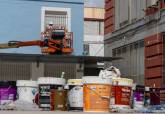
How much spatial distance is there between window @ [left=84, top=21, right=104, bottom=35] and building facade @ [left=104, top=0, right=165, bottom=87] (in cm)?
2275

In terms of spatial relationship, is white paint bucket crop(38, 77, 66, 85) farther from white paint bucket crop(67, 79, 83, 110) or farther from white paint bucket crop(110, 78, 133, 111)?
white paint bucket crop(110, 78, 133, 111)

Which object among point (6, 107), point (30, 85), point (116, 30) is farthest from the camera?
point (116, 30)

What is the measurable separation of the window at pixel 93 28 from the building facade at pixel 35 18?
20.5 m

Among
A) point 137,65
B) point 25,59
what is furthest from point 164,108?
point 25,59

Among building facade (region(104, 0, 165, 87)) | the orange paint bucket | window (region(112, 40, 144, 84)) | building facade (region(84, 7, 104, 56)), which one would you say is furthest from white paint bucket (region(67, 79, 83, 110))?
building facade (region(84, 7, 104, 56))

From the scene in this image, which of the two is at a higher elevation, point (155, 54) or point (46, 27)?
point (46, 27)

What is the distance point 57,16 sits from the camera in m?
17.9

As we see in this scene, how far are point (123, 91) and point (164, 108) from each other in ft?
0.87

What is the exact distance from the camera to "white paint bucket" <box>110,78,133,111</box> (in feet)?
8.81

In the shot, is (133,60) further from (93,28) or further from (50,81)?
(93,28)

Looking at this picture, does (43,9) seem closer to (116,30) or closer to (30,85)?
(116,30)

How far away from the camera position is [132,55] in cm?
1395

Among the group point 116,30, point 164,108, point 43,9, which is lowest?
point 164,108

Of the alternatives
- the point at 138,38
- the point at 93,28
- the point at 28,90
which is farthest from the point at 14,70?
the point at 93,28
